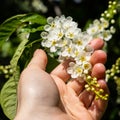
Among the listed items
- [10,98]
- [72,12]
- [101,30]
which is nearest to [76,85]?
[10,98]

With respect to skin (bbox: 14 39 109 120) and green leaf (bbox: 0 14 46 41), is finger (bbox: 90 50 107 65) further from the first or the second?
green leaf (bbox: 0 14 46 41)

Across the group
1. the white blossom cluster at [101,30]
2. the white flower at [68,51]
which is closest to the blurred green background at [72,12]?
the white blossom cluster at [101,30]

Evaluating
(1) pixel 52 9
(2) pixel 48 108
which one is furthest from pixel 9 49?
(2) pixel 48 108

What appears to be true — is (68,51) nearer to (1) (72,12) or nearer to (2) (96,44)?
(2) (96,44)

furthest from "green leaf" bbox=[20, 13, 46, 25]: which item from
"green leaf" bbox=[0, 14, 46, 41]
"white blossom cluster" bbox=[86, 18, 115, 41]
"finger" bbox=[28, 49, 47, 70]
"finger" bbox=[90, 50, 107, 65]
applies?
"white blossom cluster" bbox=[86, 18, 115, 41]

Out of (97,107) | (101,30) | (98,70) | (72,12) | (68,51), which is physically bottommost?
(97,107)

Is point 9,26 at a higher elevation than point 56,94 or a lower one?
higher

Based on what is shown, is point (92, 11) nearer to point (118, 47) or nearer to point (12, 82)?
point (118, 47)
